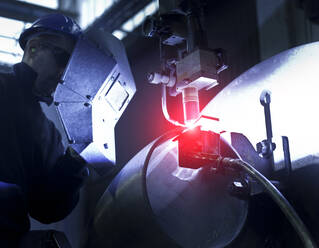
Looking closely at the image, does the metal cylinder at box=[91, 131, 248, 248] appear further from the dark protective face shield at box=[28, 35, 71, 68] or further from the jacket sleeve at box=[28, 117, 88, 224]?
the dark protective face shield at box=[28, 35, 71, 68]

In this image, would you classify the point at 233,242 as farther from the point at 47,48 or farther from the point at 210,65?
the point at 47,48

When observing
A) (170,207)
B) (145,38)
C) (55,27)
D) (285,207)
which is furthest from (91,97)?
(145,38)

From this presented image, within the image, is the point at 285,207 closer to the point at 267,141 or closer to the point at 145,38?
the point at 267,141

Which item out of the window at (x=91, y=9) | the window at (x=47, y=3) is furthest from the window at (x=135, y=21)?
the window at (x=47, y=3)

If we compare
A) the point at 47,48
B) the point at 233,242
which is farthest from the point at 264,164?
the point at 47,48

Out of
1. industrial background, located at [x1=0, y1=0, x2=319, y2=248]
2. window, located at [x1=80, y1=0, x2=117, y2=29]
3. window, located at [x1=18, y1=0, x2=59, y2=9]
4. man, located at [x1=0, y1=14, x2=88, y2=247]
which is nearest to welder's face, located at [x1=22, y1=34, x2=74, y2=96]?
man, located at [x1=0, y1=14, x2=88, y2=247]

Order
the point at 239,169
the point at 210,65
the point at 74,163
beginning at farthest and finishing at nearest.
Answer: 1. the point at 74,163
2. the point at 210,65
3. the point at 239,169

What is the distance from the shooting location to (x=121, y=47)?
1171 mm

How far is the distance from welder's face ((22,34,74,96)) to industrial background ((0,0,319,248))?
0.42 meters

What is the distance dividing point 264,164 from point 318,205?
12cm

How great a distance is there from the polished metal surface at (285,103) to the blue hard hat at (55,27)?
0.58 metres

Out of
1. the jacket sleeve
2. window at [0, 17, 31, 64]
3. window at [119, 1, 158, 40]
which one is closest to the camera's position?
the jacket sleeve

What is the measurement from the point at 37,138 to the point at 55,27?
1.13 ft

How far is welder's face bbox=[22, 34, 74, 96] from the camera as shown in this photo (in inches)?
45.4
